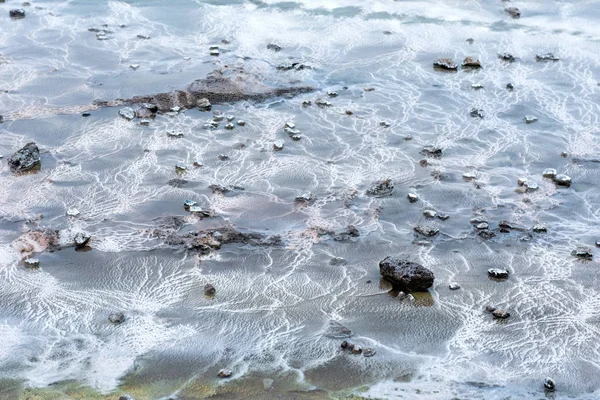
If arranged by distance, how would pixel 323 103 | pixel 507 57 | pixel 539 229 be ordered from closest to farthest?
pixel 539 229 < pixel 323 103 < pixel 507 57

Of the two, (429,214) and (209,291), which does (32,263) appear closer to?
(209,291)

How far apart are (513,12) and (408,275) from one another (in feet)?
43.9

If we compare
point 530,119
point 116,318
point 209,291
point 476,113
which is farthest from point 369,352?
point 530,119

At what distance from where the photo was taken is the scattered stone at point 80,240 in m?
10.5

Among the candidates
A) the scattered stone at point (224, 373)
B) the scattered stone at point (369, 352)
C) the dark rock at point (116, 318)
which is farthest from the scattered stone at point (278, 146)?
the scattered stone at point (224, 373)

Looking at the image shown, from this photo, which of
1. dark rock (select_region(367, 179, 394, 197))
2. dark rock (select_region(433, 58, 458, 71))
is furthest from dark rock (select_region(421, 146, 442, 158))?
dark rock (select_region(433, 58, 458, 71))

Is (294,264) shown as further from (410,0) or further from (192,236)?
(410,0)

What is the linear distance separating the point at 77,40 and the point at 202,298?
11.3 m

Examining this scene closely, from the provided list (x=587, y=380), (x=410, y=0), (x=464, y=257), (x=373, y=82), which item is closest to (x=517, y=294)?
(x=464, y=257)

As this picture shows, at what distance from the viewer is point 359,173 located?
1283 centimetres

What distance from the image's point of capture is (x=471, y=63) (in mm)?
17266

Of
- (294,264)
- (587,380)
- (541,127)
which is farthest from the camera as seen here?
(541,127)

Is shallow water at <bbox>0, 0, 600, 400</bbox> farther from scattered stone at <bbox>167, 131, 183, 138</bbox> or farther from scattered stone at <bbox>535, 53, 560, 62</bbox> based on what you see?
scattered stone at <bbox>167, 131, 183, 138</bbox>

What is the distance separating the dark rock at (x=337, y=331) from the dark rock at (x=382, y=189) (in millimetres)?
3481
